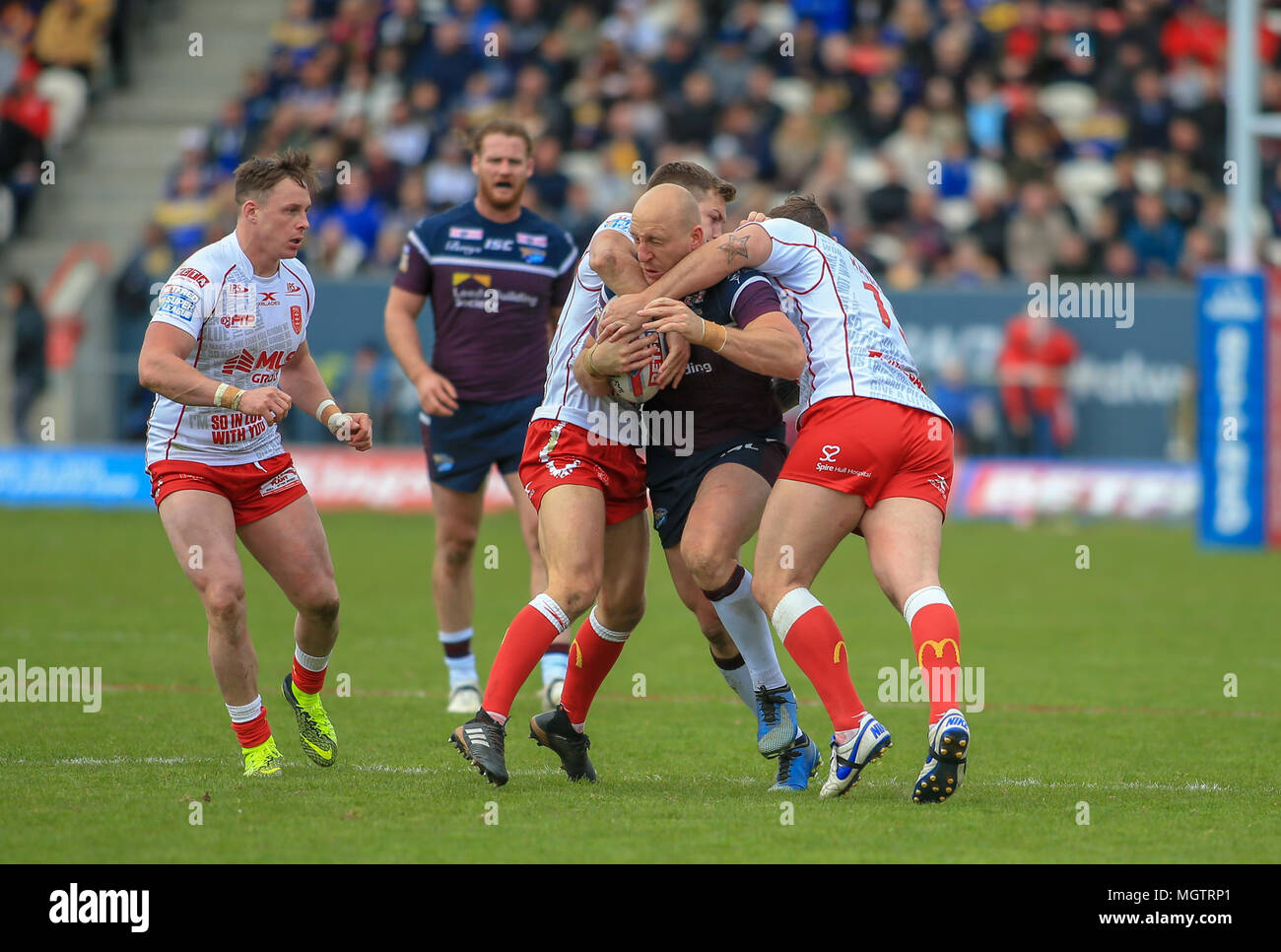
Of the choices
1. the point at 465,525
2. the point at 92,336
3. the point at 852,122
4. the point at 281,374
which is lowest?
the point at 465,525

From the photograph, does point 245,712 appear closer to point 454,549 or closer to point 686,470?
point 686,470

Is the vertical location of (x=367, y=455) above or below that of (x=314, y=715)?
above

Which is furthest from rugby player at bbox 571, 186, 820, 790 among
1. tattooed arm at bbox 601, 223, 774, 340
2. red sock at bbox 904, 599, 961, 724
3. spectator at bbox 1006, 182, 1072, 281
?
spectator at bbox 1006, 182, 1072, 281

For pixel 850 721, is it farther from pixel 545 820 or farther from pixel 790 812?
pixel 545 820

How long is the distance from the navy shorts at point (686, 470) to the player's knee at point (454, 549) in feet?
7.85

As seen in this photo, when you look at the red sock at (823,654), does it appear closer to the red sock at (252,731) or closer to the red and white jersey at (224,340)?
the red sock at (252,731)

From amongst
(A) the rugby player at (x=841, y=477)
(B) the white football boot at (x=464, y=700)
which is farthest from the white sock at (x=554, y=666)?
(A) the rugby player at (x=841, y=477)

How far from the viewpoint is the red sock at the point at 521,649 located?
669cm

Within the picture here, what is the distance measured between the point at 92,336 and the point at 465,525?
14.4 metres

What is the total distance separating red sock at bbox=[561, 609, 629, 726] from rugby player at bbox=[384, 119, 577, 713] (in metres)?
2.14

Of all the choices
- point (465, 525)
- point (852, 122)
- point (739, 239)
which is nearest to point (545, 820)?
point (739, 239)

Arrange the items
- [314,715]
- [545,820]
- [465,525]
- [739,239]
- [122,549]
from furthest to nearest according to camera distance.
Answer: [122,549] → [465,525] → [314,715] → [739,239] → [545,820]

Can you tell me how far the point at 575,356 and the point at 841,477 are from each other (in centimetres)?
120

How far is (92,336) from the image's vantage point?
22.5 meters
